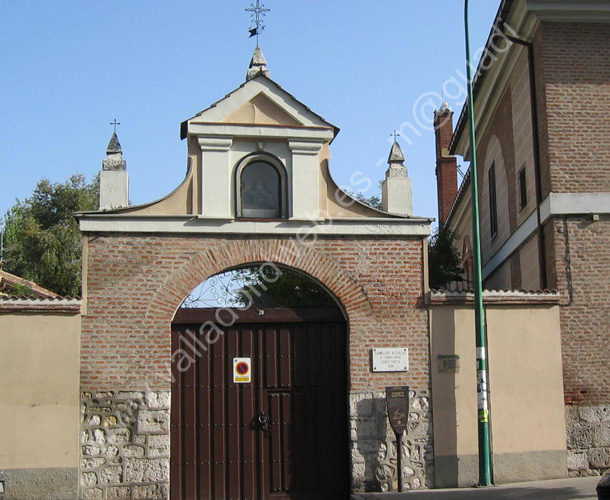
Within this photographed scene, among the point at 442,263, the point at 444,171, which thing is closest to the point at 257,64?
the point at 442,263

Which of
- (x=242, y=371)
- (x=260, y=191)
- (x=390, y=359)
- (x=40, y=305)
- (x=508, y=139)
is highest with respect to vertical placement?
(x=508, y=139)

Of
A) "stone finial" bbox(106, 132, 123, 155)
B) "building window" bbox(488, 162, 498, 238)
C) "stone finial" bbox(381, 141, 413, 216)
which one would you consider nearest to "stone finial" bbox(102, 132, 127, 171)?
"stone finial" bbox(106, 132, 123, 155)

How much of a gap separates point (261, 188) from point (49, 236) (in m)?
24.2

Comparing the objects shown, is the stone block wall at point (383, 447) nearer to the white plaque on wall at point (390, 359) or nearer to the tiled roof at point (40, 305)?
the white plaque on wall at point (390, 359)

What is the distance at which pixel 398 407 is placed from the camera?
13.5 meters

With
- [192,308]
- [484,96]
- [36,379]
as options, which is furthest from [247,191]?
[484,96]

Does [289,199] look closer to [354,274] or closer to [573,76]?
[354,274]

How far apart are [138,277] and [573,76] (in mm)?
8592

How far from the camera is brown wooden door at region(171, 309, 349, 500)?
44.5ft

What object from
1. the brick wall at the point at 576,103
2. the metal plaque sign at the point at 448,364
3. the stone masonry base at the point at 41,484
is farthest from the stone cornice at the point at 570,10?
the stone masonry base at the point at 41,484

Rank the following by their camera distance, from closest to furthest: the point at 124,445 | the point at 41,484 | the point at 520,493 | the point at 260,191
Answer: the point at 520,493 < the point at 41,484 < the point at 124,445 < the point at 260,191

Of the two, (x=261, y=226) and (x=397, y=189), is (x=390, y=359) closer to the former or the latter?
(x=397, y=189)

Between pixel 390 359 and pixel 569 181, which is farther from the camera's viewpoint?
pixel 569 181

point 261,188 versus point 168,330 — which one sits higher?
point 261,188
